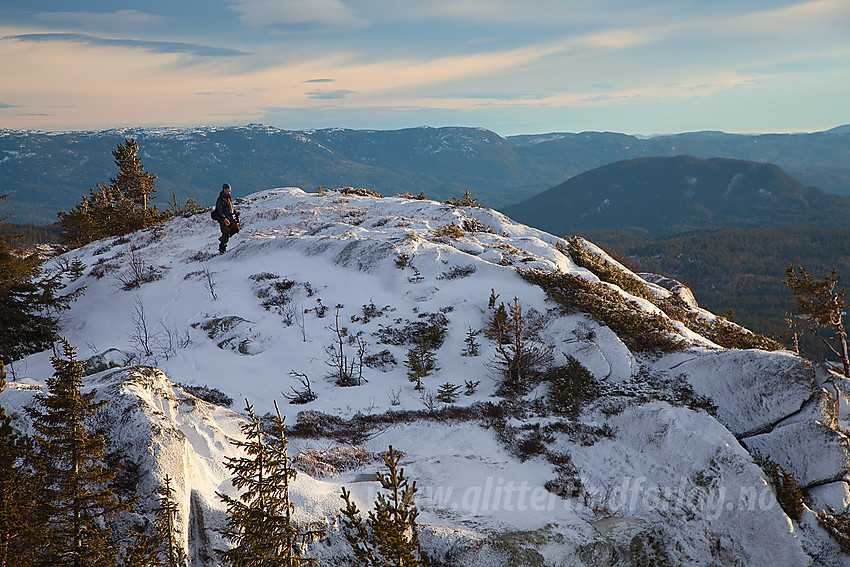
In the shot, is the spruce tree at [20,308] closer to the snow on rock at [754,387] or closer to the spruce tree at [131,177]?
the snow on rock at [754,387]

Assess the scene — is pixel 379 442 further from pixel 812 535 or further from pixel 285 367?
pixel 812 535

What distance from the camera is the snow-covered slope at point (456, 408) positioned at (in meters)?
9.75

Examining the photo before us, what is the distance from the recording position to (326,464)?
466 inches

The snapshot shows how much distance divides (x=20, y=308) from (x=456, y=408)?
1667 centimetres

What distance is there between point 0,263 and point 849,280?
244 metres

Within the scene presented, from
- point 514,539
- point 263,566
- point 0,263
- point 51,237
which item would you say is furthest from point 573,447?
point 51,237

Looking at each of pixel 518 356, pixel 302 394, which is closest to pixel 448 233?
pixel 518 356

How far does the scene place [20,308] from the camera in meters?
17.3

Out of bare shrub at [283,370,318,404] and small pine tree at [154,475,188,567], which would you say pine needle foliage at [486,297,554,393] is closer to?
bare shrub at [283,370,318,404]

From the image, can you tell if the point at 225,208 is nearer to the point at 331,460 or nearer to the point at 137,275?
the point at 137,275

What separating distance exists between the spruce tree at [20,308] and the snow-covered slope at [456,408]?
111cm

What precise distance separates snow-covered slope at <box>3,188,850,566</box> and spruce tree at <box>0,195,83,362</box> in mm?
1108

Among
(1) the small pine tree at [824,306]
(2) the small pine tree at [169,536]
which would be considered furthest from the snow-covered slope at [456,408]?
(1) the small pine tree at [824,306]

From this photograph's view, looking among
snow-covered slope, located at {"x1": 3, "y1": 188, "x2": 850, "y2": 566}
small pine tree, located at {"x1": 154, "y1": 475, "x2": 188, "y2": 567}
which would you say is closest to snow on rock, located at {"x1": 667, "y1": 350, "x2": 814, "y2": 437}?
snow-covered slope, located at {"x1": 3, "y1": 188, "x2": 850, "y2": 566}
